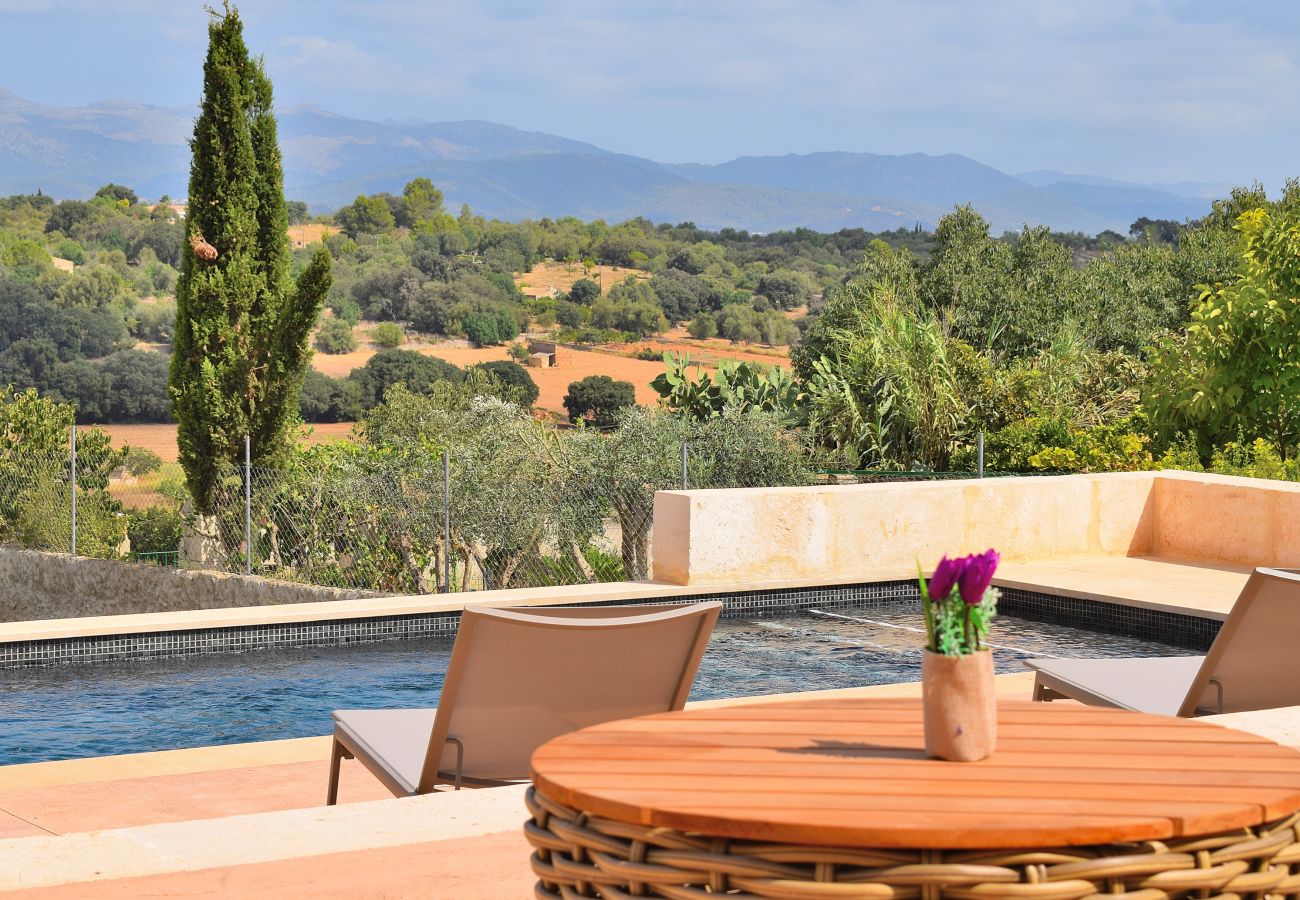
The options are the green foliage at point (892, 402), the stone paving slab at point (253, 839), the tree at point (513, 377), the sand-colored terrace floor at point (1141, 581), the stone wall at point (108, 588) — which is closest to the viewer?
the stone paving slab at point (253, 839)

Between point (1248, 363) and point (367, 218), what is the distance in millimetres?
66816

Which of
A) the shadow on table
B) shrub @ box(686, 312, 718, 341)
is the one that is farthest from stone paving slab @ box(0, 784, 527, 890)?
shrub @ box(686, 312, 718, 341)

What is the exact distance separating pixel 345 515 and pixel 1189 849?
1095cm

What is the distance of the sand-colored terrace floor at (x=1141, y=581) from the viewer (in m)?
7.89

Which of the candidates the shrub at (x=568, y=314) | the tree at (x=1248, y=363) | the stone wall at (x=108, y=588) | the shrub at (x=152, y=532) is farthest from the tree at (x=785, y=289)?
the stone wall at (x=108, y=588)

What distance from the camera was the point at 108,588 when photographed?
14.0 metres

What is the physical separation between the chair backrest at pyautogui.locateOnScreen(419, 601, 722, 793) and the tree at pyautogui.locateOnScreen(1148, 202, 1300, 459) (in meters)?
10.5

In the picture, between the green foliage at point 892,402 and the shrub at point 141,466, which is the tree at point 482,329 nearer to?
the shrub at point 141,466

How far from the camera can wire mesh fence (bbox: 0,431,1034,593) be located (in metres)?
11.3

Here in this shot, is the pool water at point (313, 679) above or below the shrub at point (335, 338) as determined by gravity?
below

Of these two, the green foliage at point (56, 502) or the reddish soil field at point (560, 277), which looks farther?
the reddish soil field at point (560, 277)

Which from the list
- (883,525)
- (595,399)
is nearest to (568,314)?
(595,399)

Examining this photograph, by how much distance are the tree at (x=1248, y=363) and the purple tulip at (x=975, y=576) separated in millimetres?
11494

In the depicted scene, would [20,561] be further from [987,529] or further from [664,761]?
[664,761]
